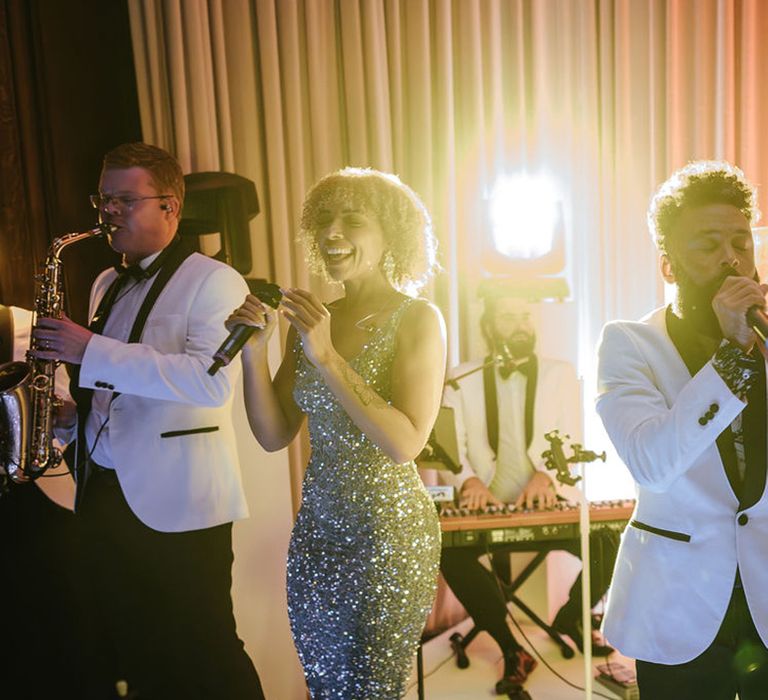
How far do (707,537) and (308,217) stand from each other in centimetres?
122

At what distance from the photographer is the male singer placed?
1293 millimetres

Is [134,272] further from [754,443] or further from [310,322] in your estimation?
[754,443]

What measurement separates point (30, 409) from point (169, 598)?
27.8 inches

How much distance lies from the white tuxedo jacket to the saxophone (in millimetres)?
1915

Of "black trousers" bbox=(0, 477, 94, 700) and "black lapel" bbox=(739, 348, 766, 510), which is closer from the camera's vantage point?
"black lapel" bbox=(739, 348, 766, 510)

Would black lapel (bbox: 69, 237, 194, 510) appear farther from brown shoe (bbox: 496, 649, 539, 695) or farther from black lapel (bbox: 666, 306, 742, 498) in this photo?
brown shoe (bbox: 496, 649, 539, 695)

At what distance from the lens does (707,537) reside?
4.52ft

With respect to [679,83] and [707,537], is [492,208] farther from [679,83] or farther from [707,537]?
[707,537]

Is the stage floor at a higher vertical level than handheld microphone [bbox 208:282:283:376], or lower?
lower

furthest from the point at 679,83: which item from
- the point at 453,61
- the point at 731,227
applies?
the point at 731,227

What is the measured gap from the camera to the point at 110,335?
2148 mm

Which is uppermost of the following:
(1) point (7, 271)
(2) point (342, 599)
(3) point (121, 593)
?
(1) point (7, 271)

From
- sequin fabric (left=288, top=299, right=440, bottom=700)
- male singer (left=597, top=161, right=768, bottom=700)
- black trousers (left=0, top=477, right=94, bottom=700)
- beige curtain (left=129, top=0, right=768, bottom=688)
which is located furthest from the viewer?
beige curtain (left=129, top=0, right=768, bottom=688)

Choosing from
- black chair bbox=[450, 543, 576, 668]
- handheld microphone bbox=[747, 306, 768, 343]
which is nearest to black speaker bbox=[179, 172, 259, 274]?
black chair bbox=[450, 543, 576, 668]
